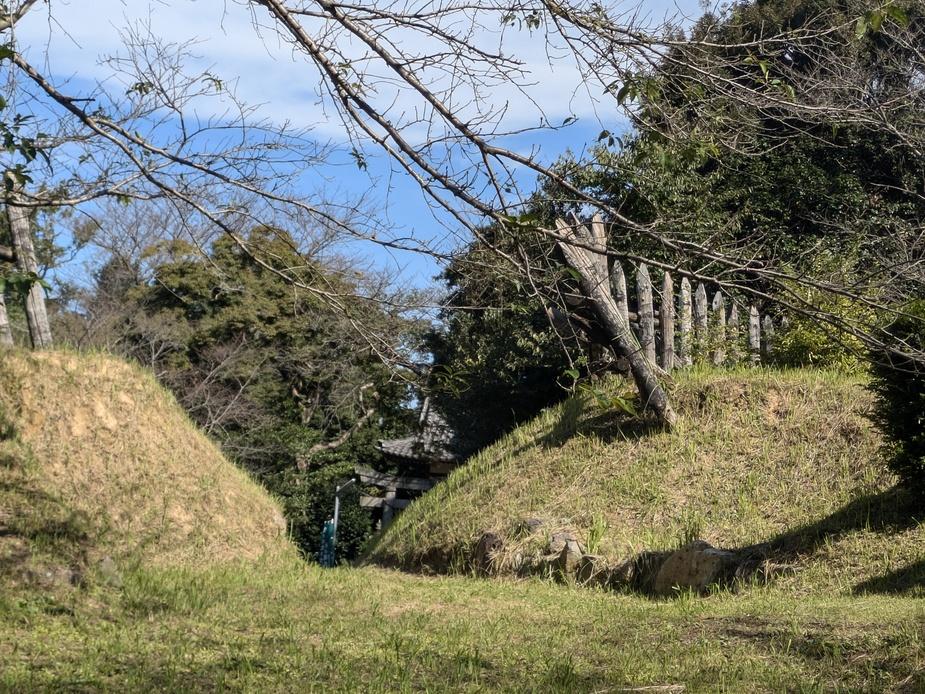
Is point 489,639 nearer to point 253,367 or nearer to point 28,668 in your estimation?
point 28,668

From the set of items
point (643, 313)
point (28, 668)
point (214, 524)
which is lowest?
point (28, 668)

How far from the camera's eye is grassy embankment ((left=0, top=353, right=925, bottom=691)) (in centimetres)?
479

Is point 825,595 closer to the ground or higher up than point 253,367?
closer to the ground

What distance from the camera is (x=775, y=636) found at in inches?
216

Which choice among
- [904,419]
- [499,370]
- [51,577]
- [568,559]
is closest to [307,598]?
[51,577]

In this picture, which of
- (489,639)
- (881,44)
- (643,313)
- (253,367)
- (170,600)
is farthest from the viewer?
(253,367)

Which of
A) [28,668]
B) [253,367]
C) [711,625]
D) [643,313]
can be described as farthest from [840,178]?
[28,668]

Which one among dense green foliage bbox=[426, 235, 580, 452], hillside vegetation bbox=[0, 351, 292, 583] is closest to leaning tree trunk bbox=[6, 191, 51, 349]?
hillside vegetation bbox=[0, 351, 292, 583]

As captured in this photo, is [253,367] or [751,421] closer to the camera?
[751,421]

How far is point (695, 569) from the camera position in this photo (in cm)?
873

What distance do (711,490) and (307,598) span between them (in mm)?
4859

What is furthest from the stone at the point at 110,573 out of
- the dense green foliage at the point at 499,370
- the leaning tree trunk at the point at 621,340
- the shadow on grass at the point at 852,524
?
the dense green foliage at the point at 499,370

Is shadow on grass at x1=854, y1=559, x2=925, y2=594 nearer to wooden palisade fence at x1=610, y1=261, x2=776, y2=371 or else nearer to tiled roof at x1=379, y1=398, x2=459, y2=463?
wooden palisade fence at x1=610, y1=261, x2=776, y2=371

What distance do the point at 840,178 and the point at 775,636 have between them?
16.3 meters
